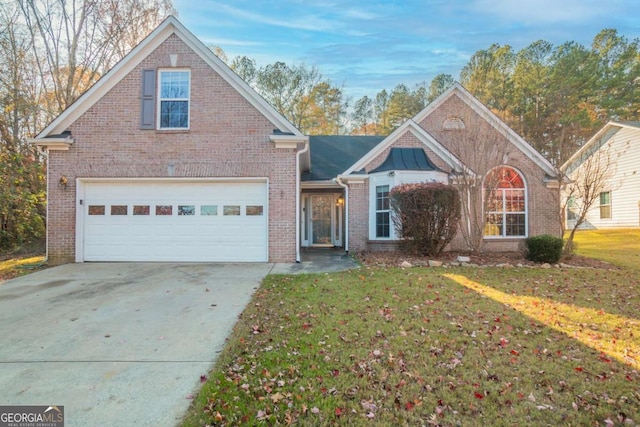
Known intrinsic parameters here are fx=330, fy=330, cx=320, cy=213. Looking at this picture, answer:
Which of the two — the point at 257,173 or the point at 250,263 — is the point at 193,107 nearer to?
the point at 257,173

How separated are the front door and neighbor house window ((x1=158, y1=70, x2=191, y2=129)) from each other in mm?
6447

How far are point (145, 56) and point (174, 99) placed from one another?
1.52m

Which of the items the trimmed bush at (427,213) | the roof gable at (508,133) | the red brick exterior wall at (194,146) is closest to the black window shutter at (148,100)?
the red brick exterior wall at (194,146)

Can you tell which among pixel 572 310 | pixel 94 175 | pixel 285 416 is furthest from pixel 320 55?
pixel 285 416

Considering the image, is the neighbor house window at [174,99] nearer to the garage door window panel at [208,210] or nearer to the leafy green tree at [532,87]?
the garage door window panel at [208,210]

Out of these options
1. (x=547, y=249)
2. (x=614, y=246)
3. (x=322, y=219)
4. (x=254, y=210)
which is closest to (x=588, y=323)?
(x=547, y=249)

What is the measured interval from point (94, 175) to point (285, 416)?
1019 centimetres

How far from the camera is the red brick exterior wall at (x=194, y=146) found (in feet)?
32.8

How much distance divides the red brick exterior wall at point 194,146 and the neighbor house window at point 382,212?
3.46 m

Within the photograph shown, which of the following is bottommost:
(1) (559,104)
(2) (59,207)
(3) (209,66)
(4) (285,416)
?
(4) (285,416)

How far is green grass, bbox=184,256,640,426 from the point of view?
2730 millimetres

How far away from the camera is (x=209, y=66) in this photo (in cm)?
1004

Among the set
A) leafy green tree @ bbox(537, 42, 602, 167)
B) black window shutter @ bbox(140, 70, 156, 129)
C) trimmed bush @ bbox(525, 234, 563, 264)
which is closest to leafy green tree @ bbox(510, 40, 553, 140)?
leafy green tree @ bbox(537, 42, 602, 167)

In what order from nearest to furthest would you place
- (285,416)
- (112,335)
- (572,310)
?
(285,416)
(112,335)
(572,310)
